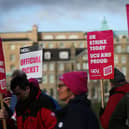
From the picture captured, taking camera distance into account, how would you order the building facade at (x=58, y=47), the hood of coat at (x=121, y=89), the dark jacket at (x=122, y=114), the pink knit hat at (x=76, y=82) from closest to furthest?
the pink knit hat at (x=76, y=82)
the dark jacket at (x=122, y=114)
the hood of coat at (x=121, y=89)
the building facade at (x=58, y=47)

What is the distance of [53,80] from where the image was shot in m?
112

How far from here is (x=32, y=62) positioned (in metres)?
10.0

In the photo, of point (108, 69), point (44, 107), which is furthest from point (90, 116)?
point (108, 69)

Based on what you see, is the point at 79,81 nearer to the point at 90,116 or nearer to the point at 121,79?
the point at 90,116

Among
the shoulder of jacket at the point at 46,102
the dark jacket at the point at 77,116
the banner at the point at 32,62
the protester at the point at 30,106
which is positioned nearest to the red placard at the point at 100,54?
the banner at the point at 32,62

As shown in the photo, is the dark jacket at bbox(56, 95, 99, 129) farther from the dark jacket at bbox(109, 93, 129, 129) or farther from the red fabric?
the dark jacket at bbox(109, 93, 129, 129)

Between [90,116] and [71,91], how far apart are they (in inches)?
13.2

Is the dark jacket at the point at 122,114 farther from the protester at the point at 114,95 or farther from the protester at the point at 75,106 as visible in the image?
the protester at the point at 75,106

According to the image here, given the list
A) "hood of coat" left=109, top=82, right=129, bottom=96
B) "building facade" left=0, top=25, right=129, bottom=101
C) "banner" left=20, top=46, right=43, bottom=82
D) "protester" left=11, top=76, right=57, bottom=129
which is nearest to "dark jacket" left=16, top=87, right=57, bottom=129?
"protester" left=11, top=76, right=57, bottom=129

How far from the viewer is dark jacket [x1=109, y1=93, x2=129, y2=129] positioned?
21.7 feet

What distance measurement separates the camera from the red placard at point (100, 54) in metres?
10.1

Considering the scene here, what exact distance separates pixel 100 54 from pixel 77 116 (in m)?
5.41

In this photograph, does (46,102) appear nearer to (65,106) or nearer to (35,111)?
(35,111)

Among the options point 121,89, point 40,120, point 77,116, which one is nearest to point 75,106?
point 77,116
